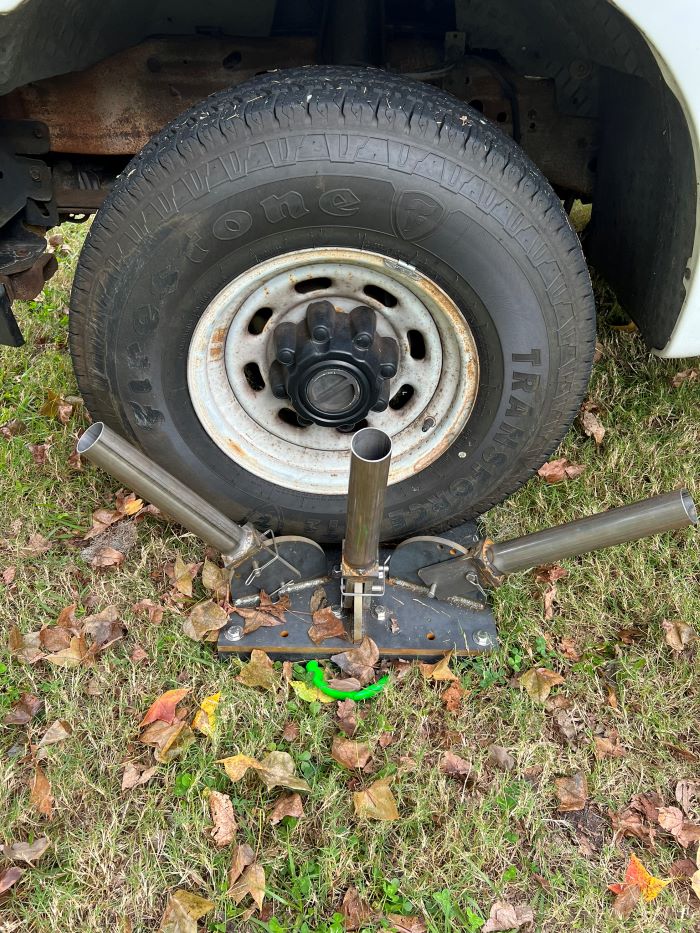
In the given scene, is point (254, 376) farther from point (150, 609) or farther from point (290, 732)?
point (290, 732)

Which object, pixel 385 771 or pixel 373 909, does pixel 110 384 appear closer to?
pixel 385 771

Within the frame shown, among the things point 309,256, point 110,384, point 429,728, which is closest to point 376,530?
point 429,728

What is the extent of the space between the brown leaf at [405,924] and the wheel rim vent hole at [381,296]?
4.91 ft

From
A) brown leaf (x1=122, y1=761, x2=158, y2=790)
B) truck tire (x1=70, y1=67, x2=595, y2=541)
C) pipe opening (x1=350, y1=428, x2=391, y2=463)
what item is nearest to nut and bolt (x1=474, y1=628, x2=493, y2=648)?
truck tire (x1=70, y1=67, x2=595, y2=541)

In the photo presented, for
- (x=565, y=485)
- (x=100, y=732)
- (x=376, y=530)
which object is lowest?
(x=100, y=732)

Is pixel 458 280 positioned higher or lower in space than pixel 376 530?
higher

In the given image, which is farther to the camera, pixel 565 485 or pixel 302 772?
pixel 565 485

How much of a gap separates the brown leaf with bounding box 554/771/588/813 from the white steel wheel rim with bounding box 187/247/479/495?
0.90 metres

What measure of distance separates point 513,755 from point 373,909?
1.69 feet

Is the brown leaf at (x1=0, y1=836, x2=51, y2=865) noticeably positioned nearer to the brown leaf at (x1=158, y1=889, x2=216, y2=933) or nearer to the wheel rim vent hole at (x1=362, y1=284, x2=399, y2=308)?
the brown leaf at (x1=158, y1=889, x2=216, y2=933)

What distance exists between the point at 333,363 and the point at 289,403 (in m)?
0.28

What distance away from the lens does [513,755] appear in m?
1.82

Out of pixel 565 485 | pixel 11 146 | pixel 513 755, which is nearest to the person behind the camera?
pixel 513 755

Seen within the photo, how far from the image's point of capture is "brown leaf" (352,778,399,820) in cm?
167
